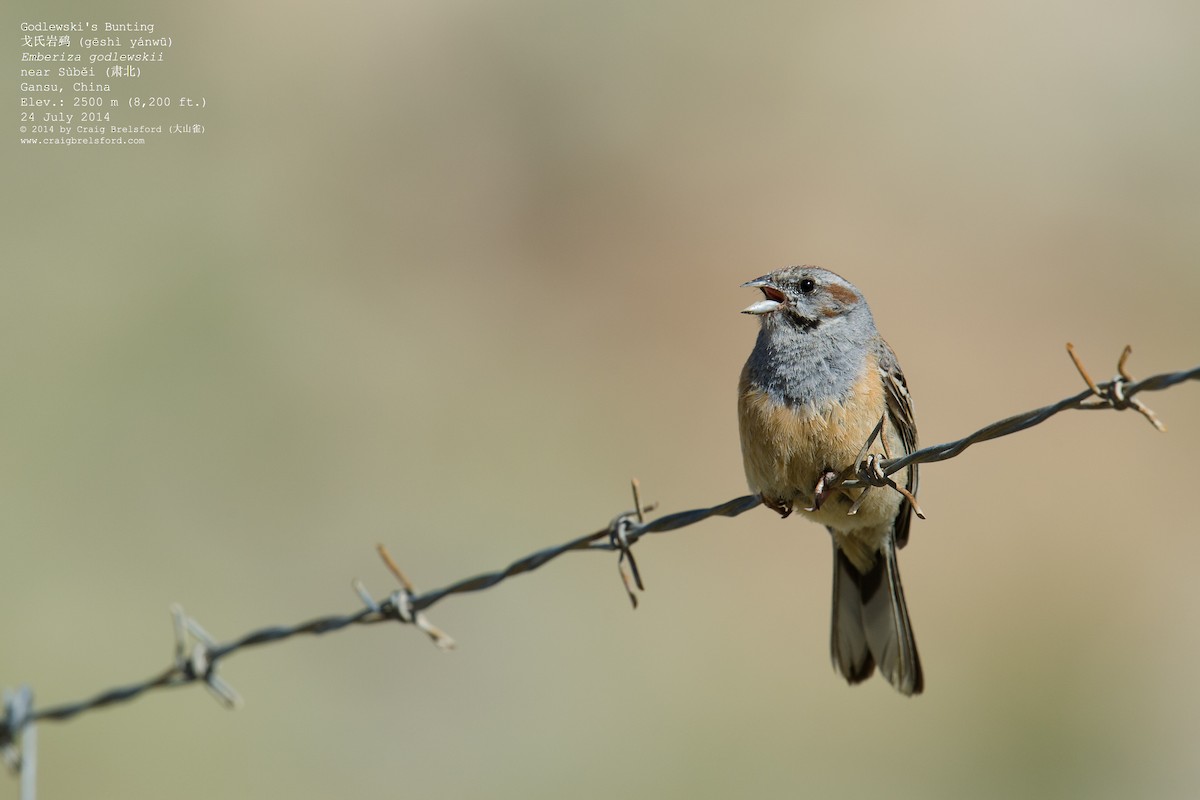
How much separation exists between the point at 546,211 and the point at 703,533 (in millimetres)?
7065

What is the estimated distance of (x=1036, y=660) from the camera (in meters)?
11.2

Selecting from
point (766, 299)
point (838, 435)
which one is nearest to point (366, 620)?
point (838, 435)

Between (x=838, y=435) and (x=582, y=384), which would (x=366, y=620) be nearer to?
(x=838, y=435)

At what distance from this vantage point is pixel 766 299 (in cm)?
595

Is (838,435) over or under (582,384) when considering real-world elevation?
under

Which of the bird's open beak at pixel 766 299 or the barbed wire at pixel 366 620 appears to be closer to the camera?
the barbed wire at pixel 366 620

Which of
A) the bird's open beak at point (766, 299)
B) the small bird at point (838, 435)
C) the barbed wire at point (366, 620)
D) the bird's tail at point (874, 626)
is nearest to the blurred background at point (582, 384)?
the bird's tail at point (874, 626)

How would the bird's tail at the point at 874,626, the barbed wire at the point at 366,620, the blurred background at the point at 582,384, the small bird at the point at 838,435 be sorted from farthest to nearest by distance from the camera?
the blurred background at the point at 582,384, the bird's tail at the point at 874,626, the small bird at the point at 838,435, the barbed wire at the point at 366,620

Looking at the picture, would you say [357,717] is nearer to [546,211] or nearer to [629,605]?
[629,605]

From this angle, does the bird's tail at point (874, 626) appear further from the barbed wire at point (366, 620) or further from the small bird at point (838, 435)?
the barbed wire at point (366, 620)

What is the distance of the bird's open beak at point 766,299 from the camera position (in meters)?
5.67

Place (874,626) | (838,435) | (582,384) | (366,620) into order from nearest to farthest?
(366,620)
(838,435)
(874,626)
(582,384)

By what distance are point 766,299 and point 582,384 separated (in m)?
9.66

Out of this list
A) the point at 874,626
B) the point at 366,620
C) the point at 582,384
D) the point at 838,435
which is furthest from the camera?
the point at 582,384
